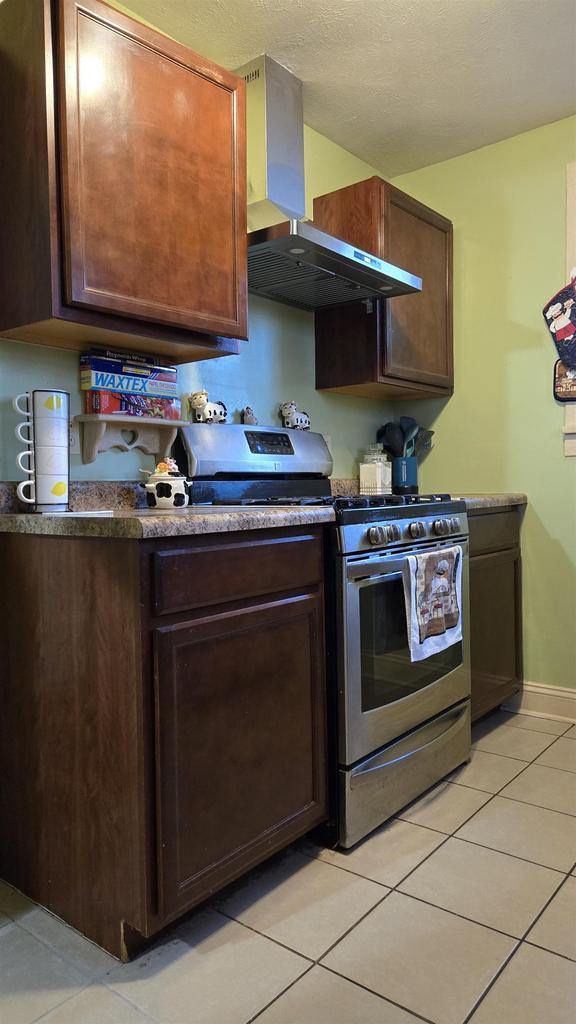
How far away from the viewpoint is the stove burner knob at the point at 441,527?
207cm

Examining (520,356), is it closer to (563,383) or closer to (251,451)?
(563,383)

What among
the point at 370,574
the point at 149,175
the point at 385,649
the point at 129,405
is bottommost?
the point at 385,649

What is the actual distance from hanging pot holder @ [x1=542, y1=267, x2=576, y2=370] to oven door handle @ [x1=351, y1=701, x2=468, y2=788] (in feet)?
4.87

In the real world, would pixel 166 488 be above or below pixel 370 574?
above

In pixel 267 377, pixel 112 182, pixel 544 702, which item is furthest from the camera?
pixel 544 702

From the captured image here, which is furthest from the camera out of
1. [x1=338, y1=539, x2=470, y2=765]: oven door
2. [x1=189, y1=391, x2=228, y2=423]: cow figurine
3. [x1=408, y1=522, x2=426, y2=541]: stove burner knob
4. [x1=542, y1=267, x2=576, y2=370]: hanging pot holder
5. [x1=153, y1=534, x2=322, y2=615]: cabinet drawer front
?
[x1=542, y1=267, x2=576, y2=370]: hanging pot holder

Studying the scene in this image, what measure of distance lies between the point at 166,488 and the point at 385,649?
2.51 feet

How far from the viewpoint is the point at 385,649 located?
6.10ft

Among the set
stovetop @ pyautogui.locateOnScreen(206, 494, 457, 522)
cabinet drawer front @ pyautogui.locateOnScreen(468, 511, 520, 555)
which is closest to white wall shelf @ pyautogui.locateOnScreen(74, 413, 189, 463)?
stovetop @ pyautogui.locateOnScreen(206, 494, 457, 522)

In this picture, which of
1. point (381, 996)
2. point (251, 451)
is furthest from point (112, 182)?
point (381, 996)

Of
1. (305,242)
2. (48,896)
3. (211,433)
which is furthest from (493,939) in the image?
(305,242)

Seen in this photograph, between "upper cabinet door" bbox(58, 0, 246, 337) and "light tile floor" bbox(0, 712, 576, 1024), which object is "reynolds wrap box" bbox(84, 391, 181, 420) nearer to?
"upper cabinet door" bbox(58, 0, 246, 337)

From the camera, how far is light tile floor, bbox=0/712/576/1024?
1212 mm

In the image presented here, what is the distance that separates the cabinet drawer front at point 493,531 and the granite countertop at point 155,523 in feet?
3.26
